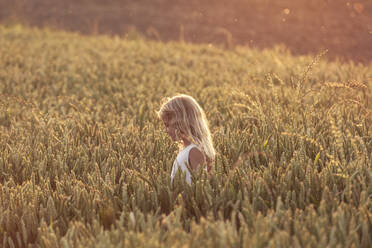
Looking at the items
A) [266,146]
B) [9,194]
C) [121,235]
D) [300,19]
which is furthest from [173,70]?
[300,19]

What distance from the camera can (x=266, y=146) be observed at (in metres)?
3.20

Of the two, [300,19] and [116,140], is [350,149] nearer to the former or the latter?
[116,140]

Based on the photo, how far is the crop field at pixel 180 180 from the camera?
76.2 inches

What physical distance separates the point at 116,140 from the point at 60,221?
1304 millimetres

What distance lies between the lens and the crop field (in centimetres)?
194

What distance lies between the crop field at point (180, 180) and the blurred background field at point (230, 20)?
409 centimetres

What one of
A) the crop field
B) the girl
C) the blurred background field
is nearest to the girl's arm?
the girl

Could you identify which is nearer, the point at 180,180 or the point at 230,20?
the point at 180,180

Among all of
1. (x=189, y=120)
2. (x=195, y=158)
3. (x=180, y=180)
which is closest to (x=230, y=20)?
(x=189, y=120)

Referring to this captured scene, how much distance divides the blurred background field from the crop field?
4.09 meters

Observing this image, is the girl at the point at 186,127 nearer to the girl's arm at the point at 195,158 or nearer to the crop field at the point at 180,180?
the girl's arm at the point at 195,158

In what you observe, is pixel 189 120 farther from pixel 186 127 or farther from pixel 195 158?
pixel 195 158

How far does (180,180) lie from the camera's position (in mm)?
2533

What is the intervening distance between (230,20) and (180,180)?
45.9 ft
